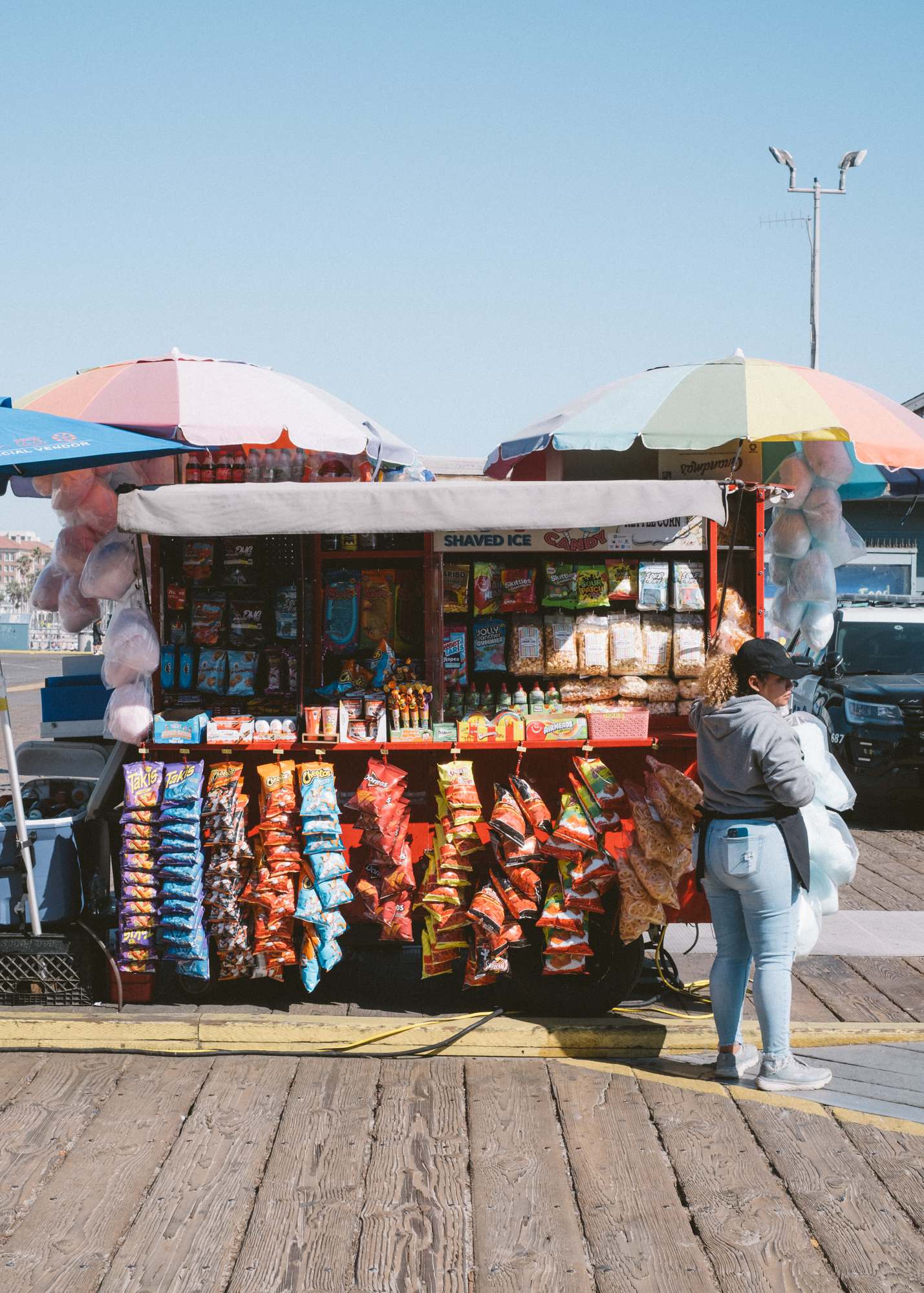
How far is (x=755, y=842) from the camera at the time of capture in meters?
4.59

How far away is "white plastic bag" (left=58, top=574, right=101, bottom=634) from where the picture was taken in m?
6.12

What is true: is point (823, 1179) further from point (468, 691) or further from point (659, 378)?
point (659, 378)

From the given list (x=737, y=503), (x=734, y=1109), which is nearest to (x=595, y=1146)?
(x=734, y=1109)

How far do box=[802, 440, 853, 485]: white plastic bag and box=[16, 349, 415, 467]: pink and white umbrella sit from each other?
253 centimetres

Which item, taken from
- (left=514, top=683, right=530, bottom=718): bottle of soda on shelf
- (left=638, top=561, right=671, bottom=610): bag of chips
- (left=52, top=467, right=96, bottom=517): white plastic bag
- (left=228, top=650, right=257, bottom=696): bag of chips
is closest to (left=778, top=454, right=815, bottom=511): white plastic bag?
(left=638, top=561, right=671, bottom=610): bag of chips

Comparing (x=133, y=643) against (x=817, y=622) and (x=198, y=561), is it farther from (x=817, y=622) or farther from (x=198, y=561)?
(x=817, y=622)

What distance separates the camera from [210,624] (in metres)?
5.94

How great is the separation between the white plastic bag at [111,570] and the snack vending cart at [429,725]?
0.66 ft

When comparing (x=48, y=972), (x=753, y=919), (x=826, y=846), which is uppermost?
(x=826, y=846)

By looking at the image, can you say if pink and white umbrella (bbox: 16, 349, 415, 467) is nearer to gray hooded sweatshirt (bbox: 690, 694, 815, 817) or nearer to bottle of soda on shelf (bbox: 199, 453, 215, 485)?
bottle of soda on shelf (bbox: 199, 453, 215, 485)

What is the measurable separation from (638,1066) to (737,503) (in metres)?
2.81

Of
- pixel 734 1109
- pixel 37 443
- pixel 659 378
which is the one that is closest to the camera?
pixel 734 1109

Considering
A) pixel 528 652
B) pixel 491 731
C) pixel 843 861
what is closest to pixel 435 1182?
pixel 491 731

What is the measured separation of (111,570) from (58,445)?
81cm
